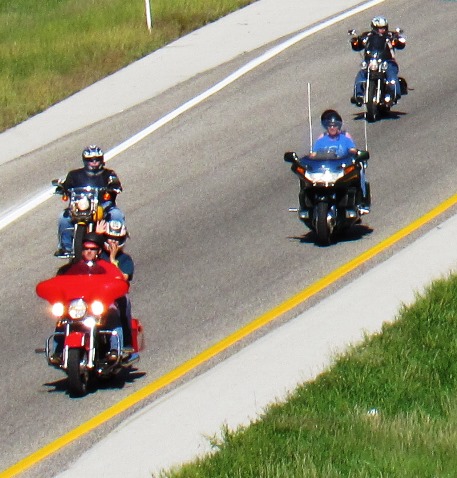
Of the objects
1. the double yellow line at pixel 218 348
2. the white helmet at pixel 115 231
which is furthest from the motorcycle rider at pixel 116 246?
the double yellow line at pixel 218 348

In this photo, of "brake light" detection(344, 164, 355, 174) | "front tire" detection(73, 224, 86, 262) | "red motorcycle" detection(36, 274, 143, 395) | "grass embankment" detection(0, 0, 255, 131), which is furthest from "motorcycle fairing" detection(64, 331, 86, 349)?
"grass embankment" detection(0, 0, 255, 131)

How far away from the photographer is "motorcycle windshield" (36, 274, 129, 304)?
10.7 meters

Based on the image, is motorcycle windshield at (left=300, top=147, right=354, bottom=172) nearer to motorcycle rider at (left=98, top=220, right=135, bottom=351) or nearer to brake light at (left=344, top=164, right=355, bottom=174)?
brake light at (left=344, top=164, right=355, bottom=174)

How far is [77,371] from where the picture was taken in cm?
1065

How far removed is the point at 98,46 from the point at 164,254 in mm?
10622

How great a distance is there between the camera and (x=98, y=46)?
25156mm

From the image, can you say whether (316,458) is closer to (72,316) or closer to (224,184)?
(72,316)

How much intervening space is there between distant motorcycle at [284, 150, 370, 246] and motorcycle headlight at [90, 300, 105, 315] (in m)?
4.92

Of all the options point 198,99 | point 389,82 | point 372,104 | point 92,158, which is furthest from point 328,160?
point 198,99

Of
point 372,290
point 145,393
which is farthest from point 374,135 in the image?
point 145,393

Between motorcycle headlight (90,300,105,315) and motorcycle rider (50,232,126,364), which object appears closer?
motorcycle headlight (90,300,105,315)

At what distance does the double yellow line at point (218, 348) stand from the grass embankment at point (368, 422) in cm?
166

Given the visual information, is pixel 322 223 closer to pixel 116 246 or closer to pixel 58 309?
pixel 116 246

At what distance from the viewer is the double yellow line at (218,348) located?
977cm
